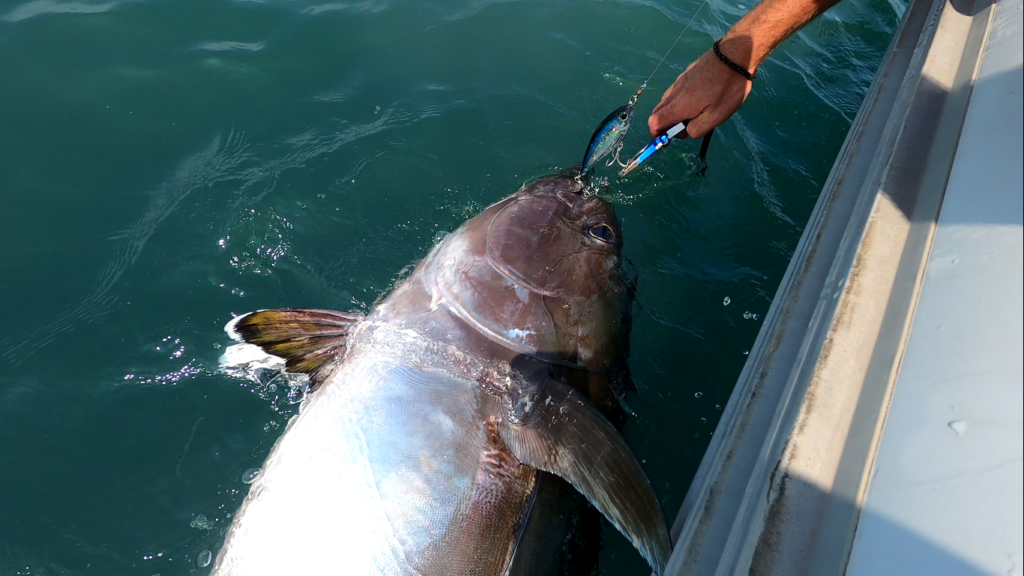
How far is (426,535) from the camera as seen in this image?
5.75 ft

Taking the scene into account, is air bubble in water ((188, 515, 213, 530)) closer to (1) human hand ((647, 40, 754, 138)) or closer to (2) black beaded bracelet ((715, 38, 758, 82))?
(1) human hand ((647, 40, 754, 138))

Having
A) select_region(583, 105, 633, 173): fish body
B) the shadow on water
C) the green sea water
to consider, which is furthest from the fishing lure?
the shadow on water

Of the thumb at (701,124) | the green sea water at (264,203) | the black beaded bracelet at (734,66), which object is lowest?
the green sea water at (264,203)

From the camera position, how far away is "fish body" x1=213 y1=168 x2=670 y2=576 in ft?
5.70

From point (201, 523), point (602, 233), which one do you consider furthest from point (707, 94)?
point (201, 523)

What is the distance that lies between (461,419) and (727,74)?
197cm

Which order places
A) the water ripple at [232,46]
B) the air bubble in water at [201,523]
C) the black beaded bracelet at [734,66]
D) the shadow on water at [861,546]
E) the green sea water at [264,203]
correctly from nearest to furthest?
1. the shadow on water at [861,546]
2. the air bubble in water at [201,523]
3. the green sea water at [264,203]
4. the black beaded bracelet at [734,66]
5. the water ripple at [232,46]

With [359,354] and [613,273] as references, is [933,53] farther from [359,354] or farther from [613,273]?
[359,354]

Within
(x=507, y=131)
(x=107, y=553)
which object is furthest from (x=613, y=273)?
(x=107, y=553)

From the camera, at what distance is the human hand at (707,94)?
2.56 m

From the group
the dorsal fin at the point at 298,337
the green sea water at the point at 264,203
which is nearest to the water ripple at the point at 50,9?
the green sea water at the point at 264,203

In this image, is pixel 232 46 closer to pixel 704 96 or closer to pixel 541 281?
pixel 541 281

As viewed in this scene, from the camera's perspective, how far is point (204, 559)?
213 centimetres

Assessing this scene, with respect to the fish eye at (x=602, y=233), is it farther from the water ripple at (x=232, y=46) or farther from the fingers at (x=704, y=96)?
the water ripple at (x=232, y=46)
